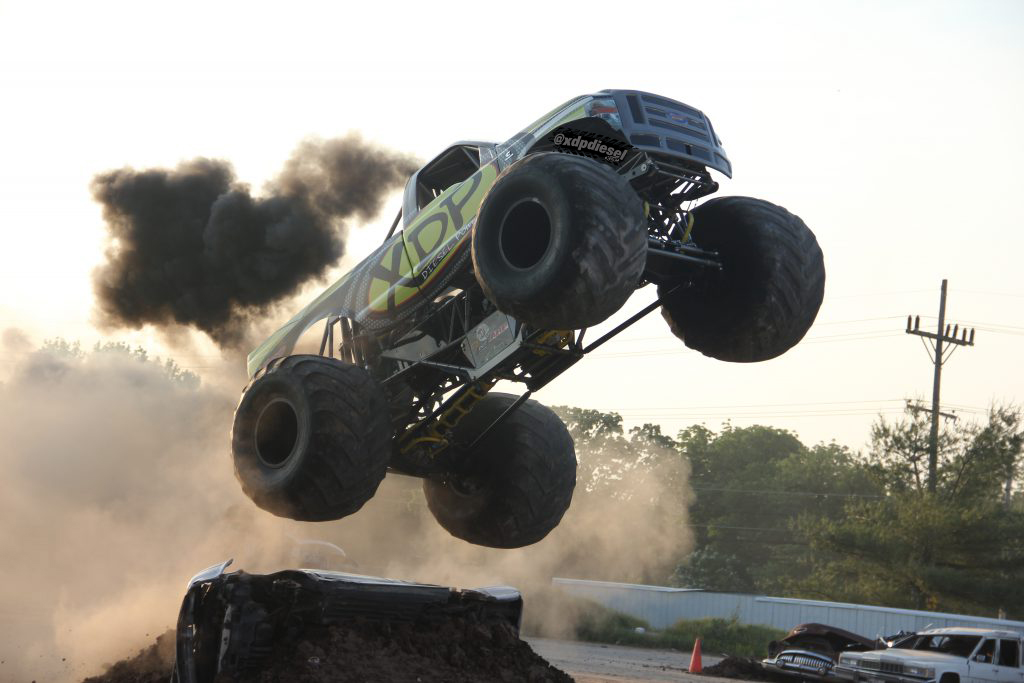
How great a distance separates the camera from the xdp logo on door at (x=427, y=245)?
937 centimetres

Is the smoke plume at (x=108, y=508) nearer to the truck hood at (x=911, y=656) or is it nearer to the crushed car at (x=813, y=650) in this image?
the crushed car at (x=813, y=650)

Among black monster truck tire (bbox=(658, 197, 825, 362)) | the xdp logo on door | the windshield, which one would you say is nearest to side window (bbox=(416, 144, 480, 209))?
the xdp logo on door

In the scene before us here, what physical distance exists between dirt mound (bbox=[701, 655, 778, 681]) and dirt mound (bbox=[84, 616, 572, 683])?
14.7 meters

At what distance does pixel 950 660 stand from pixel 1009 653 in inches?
36.4

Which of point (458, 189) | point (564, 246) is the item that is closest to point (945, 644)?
point (458, 189)

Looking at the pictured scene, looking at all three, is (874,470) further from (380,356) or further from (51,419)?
(380,356)

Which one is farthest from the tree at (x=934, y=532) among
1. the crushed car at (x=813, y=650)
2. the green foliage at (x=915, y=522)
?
the crushed car at (x=813, y=650)

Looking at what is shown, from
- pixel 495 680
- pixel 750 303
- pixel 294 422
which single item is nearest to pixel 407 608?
pixel 495 680

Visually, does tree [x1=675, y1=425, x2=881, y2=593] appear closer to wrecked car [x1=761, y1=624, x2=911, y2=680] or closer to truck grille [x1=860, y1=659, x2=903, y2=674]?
wrecked car [x1=761, y1=624, x2=911, y2=680]

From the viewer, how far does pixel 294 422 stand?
9789 millimetres

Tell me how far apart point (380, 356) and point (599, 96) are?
10.5ft

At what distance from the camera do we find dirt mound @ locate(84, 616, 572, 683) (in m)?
7.10

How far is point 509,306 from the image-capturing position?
7922 mm

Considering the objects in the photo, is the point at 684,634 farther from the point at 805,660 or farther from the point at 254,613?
the point at 254,613
